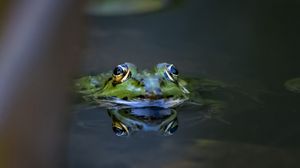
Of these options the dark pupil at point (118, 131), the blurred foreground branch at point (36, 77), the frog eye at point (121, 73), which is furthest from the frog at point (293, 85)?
the blurred foreground branch at point (36, 77)

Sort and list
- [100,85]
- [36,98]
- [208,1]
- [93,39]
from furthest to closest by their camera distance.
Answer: [208,1] < [93,39] < [100,85] < [36,98]

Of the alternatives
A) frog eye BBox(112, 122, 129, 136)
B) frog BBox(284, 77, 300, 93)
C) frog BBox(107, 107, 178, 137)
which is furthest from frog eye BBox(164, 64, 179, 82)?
frog BBox(284, 77, 300, 93)

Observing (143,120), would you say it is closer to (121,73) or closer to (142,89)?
(142,89)

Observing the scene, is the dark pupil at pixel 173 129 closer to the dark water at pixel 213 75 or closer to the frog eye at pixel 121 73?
the dark water at pixel 213 75

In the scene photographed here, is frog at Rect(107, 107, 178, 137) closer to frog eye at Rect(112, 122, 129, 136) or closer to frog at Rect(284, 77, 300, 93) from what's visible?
frog eye at Rect(112, 122, 129, 136)

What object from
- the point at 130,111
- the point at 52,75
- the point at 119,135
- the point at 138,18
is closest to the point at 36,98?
the point at 52,75

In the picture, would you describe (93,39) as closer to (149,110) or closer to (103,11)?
(103,11)
